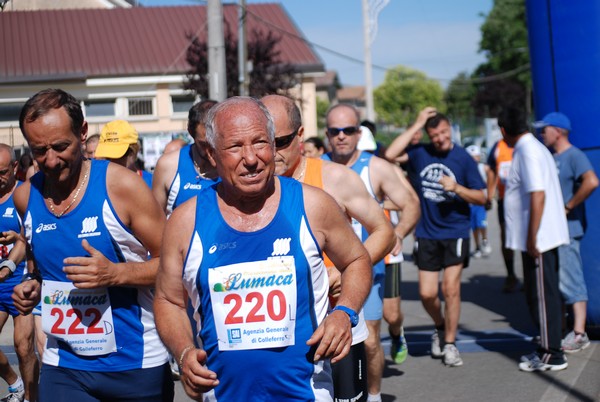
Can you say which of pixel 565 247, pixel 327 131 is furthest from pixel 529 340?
pixel 327 131

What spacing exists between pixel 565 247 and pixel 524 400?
2016mm

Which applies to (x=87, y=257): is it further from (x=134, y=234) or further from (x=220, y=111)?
(x=220, y=111)

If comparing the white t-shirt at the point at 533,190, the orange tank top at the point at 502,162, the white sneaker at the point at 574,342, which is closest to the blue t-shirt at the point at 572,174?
the white t-shirt at the point at 533,190

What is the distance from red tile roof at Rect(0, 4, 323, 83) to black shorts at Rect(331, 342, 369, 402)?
1208 cm

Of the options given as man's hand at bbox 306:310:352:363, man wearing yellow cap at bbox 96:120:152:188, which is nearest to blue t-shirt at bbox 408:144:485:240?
man wearing yellow cap at bbox 96:120:152:188

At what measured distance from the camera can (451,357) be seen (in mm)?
8086

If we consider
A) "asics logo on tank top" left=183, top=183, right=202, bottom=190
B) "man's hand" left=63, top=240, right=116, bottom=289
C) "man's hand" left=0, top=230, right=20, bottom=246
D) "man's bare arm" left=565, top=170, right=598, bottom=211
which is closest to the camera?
"man's hand" left=63, top=240, right=116, bottom=289

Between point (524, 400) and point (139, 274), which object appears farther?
point (524, 400)

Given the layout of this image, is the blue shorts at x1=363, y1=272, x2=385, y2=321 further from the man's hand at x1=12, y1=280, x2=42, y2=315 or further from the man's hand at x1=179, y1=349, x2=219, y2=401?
the man's hand at x1=179, y1=349, x2=219, y2=401

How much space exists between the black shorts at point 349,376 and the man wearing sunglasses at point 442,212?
135 inches

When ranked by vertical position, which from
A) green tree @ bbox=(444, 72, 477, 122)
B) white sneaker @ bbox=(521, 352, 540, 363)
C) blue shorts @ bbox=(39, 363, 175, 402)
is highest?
green tree @ bbox=(444, 72, 477, 122)

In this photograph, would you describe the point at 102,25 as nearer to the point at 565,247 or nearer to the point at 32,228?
the point at 565,247

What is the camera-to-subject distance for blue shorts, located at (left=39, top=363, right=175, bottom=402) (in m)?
3.90

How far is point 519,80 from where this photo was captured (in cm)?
8225
